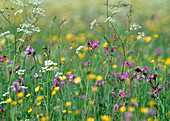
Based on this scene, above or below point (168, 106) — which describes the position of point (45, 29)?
above

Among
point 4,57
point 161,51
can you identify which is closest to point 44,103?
point 4,57

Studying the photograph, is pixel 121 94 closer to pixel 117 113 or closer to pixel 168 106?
pixel 117 113

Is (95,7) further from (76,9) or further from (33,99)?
(33,99)

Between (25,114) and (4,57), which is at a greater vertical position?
(4,57)

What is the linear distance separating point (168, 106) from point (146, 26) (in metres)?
4.93

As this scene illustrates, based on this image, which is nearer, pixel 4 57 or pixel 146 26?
pixel 4 57

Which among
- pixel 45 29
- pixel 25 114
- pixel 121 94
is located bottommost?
pixel 25 114

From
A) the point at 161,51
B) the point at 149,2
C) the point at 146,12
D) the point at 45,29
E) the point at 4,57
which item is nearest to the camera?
the point at 4,57

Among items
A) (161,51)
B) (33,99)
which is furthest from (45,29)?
(33,99)

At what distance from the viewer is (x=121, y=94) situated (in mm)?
1865

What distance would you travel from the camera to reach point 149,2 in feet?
34.8

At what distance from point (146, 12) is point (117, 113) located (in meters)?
7.24

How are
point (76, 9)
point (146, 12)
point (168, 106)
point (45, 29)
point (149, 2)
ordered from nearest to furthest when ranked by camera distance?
point (168, 106) < point (45, 29) < point (146, 12) < point (76, 9) < point (149, 2)

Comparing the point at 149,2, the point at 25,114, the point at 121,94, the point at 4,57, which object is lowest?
the point at 25,114
